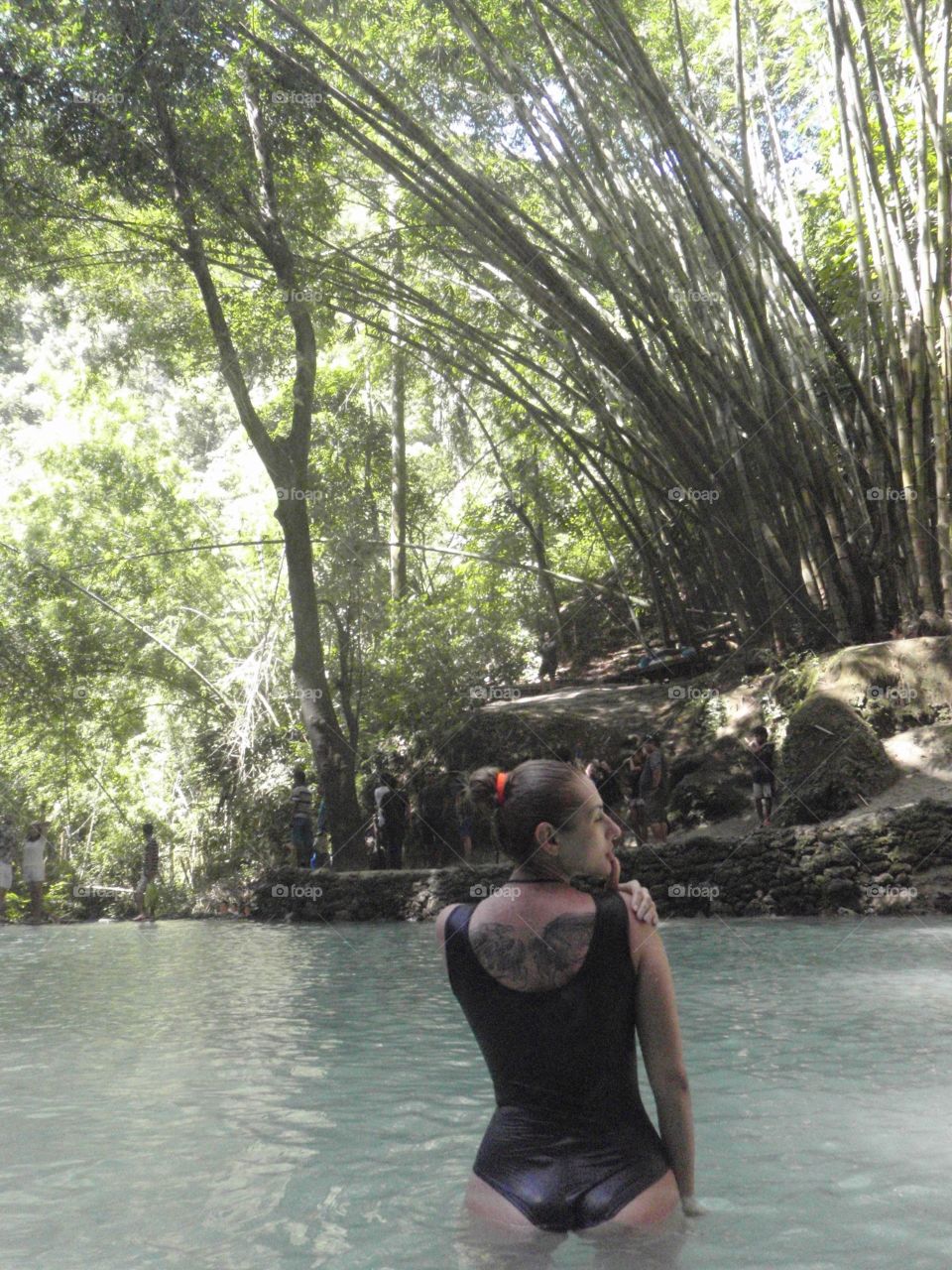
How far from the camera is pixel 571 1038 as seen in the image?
2.11 m

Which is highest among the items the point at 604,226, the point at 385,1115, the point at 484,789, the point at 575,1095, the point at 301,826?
the point at 604,226

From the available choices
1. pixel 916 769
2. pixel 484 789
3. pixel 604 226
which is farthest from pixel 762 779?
pixel 484 789

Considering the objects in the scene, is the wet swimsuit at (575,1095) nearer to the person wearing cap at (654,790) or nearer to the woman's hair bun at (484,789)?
the woman's hair bun at (484,789)

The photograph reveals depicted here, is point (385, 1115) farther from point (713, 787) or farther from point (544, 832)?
point (713, 787)

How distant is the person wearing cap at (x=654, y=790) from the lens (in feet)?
37.6

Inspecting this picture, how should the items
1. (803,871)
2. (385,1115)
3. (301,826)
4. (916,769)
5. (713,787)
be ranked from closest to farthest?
(385,1115)
(803,871)
(916,769)
(713,787)
(301,826)

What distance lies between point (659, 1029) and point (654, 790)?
31.7 feet

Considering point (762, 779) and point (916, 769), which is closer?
point (916, 769)

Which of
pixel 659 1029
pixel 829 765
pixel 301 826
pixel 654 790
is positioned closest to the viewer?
pixel 659 1029

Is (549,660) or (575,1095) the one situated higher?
(549,660)

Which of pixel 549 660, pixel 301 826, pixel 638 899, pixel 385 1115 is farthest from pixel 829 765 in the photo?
pixel 638 899

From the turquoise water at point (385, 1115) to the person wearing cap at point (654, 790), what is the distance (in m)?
4.23

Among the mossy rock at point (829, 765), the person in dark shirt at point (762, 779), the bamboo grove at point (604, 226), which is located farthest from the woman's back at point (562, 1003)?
the person in dark shirt at point (762, 779)

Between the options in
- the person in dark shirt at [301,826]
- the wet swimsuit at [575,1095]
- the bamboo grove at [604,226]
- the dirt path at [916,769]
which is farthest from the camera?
the person in dark shirt at [301,826]
